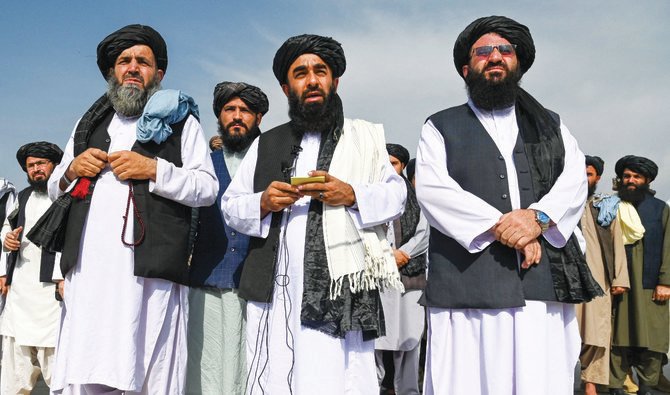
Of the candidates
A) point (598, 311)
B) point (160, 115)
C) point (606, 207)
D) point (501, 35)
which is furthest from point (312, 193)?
point (606, 207)

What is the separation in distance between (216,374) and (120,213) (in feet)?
4.40

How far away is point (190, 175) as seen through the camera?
3.84 meters

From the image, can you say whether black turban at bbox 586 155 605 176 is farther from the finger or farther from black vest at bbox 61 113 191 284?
the finger

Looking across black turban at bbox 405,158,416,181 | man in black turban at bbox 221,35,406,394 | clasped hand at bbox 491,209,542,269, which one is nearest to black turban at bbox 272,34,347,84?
man in black turban at bbox 221,35,406,394

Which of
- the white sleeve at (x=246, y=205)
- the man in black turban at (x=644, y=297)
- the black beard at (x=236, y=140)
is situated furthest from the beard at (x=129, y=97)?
the man in black turban at (x=644, y=297)

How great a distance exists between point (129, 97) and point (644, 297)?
620cm

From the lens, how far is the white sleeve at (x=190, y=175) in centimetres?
372

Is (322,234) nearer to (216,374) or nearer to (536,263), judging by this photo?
(536,263)

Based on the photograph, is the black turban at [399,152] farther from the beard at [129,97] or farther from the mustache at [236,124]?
the beard at [129,97]

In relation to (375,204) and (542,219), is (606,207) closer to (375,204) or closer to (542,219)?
(542,219)

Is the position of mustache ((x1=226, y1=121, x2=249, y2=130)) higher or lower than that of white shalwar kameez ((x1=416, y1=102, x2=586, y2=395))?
higher

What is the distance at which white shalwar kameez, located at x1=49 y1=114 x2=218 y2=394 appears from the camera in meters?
3.58

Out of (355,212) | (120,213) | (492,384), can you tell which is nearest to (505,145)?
(355,212)

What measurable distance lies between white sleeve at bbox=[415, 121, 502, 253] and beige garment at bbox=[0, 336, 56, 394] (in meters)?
4.24
